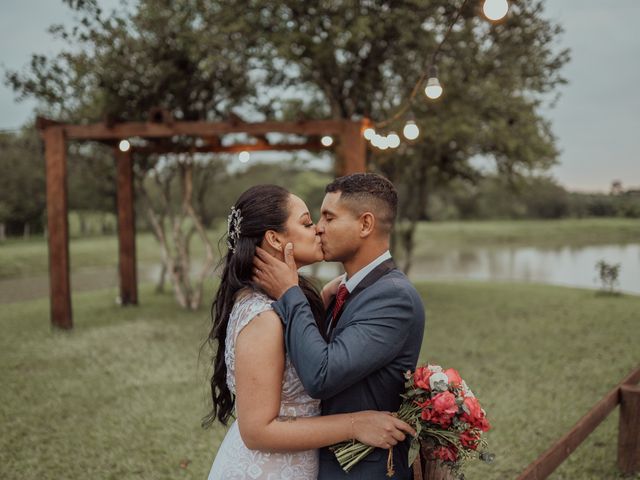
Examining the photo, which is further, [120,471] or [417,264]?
[417,264]

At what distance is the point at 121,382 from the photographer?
731 cm

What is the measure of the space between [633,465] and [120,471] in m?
4.29

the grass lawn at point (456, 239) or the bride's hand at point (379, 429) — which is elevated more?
the bride's hand at point (379, 429)

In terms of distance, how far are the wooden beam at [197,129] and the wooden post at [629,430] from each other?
6.37 meters

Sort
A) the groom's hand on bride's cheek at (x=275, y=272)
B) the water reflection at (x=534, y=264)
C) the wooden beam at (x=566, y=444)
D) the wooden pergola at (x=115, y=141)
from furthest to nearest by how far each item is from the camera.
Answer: the water reflection at (x=534, y=264) < the wooden pergola at (x=115, y=141) < the wooden beam at (x=566, y=444) < the groom's hand on bride's cheek at (x=275, y=272)

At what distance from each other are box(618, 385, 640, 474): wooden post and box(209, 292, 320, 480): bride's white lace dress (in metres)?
3.06

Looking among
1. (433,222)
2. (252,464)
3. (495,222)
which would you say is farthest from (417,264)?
(252,464)

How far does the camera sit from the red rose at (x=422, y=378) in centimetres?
195

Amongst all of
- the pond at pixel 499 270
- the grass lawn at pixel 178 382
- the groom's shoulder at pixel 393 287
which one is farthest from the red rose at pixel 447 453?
the pond at pixel 499 270

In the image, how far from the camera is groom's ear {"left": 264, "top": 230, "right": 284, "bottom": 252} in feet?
7.19

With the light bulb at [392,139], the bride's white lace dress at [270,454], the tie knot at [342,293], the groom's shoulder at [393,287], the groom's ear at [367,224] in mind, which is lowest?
the bride's white lace dress at [270,454]

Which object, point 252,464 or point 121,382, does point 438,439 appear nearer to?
point 252,464

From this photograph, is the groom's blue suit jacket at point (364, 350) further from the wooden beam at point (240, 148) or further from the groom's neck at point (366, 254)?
the wooden beam at point (240, 148)

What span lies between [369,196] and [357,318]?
55cm
